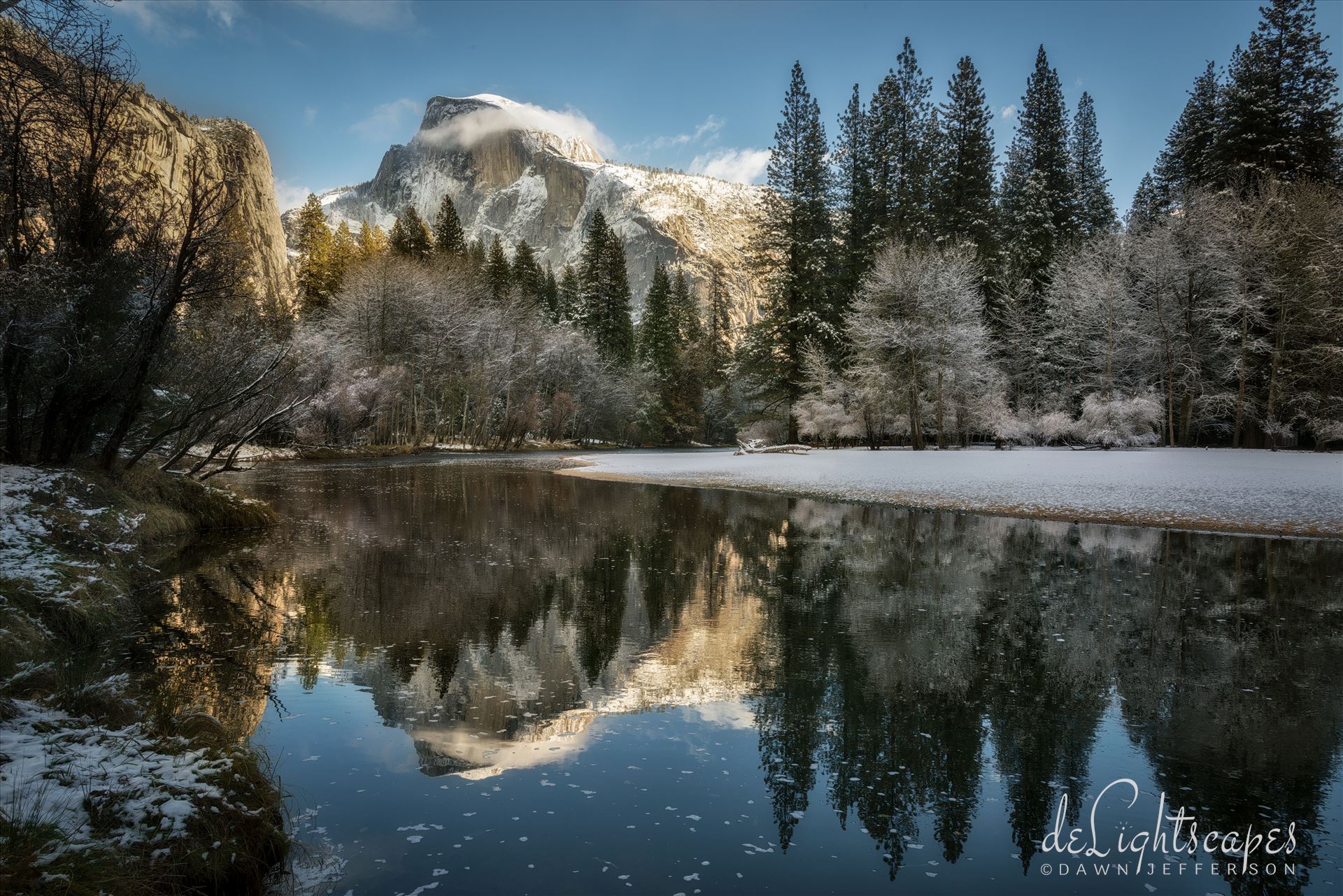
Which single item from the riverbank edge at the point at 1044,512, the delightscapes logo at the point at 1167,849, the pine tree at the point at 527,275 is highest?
the pine tree at the point at 527,275

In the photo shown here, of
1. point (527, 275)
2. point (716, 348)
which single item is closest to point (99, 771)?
point (527, 275)

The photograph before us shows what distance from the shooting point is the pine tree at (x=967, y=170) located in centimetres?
4069

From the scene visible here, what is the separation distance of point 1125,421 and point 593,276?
149ft

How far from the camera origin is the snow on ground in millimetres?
15422

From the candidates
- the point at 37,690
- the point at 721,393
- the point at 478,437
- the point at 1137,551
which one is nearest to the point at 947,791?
the point at 37,690

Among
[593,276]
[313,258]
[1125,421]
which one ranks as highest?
[313,258]

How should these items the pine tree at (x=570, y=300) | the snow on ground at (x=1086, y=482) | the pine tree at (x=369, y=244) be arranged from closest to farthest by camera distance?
the snow on ground at (x=1086, y=482)
the pine tree at (x=369, y=244)
the pine tree at (x=570, y=300)

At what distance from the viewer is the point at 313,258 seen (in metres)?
61.2

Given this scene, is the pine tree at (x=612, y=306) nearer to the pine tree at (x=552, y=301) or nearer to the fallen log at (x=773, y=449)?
the pine tree at (x=552, y=301)

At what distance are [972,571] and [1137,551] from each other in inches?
161

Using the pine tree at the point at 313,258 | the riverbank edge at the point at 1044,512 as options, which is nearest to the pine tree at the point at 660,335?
the pine tree at the point at 313,258

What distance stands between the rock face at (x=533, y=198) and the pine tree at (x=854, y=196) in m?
114

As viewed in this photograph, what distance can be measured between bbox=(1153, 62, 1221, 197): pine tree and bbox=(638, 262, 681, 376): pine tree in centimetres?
3876

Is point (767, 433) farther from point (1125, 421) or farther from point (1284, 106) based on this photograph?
point (1284, 106)
